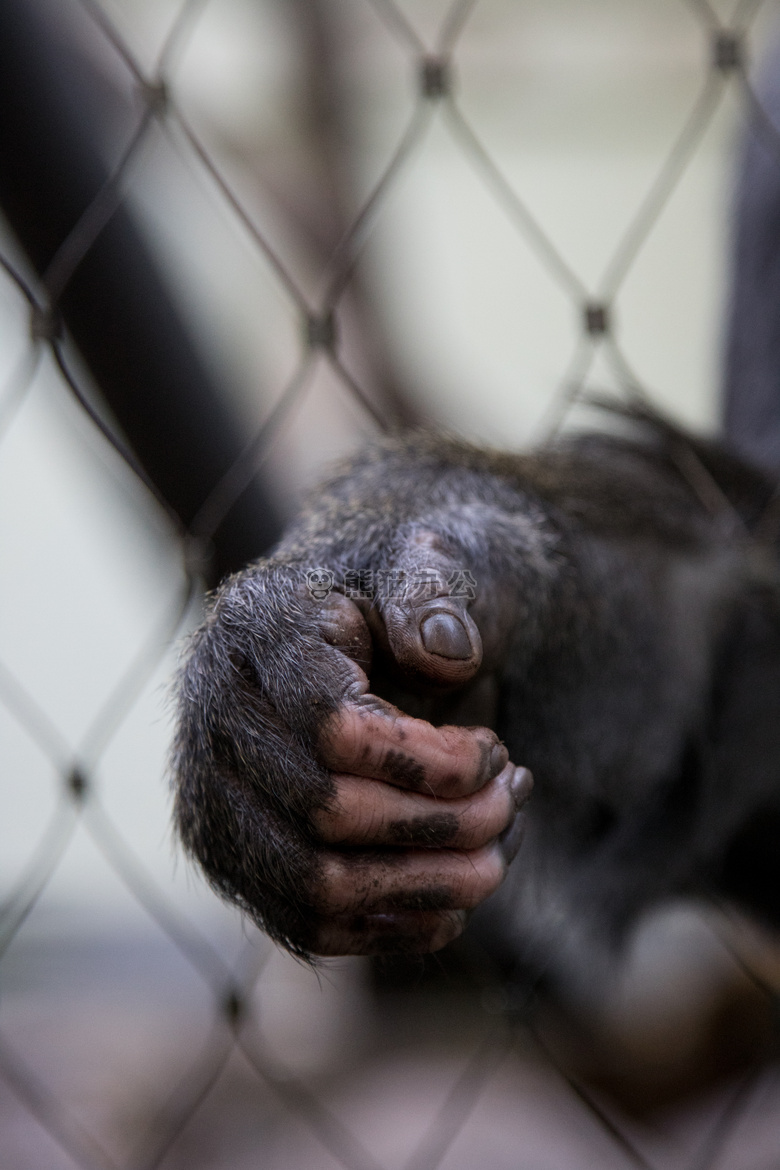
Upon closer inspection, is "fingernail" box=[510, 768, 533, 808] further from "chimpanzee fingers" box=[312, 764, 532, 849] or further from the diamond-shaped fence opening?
the diamond-shaped fence opening

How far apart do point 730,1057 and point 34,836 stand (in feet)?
3.28

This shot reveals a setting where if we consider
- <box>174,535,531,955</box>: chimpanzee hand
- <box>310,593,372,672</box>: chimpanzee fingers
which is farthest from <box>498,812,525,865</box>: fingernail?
<box>310,593,372,672</box>: chimpanzee fingers

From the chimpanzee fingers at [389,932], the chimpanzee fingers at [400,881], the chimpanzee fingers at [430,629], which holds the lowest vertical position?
the chimpanzee fingers at [389,932]

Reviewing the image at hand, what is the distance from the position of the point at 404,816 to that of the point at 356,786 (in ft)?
0.09

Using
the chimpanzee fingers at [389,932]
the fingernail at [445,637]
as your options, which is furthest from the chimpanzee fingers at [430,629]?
the chimpanzee fingers at [389,932]

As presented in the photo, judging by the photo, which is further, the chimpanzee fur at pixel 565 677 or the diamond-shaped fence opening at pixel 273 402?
the diamond-shaped fence opening at pixel 273 402

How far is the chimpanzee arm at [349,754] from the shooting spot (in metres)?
0.44

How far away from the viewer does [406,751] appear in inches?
17.1

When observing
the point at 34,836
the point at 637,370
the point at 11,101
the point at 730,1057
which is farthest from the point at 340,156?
the point at 730,1057

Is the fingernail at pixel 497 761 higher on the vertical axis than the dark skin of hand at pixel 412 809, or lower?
higher

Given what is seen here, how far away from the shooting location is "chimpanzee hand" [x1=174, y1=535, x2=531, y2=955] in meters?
0.44

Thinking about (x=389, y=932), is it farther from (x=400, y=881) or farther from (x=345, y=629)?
(x=345, y=629)

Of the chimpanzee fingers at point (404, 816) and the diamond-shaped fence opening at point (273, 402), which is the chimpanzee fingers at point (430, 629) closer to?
the chimpanzee fingers at point (404, 816)

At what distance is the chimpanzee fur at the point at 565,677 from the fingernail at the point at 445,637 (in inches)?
1.6
